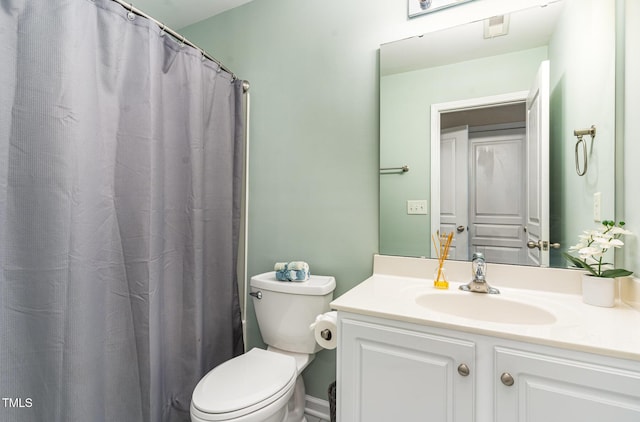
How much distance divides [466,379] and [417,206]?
0.77 metres

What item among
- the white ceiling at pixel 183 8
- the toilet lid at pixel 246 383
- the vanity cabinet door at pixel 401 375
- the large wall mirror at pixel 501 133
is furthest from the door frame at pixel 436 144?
the white ceiling at pixel 183 8

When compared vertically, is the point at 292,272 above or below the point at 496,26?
below

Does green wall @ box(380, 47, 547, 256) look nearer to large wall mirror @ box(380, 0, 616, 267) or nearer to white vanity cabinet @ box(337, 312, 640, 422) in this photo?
large wall mirror @ box(380, 0, 616, 267)

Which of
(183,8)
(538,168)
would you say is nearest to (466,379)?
(538,168)

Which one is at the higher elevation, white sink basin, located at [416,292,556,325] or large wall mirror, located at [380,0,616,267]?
large wall mirror, located at [380,0,616,267]

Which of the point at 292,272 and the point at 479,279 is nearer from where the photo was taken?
the point at 479,279

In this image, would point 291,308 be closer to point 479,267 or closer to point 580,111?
point 479,267

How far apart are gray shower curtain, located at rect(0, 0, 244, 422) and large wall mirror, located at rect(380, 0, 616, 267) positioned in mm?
946

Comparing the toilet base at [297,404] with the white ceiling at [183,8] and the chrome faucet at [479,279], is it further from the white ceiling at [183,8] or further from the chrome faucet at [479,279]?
the white ceiling at [183,8]

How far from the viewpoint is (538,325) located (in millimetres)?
977

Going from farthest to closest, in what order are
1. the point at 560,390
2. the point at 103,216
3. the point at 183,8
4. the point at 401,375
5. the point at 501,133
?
1. the point at 183,8
2. the point at 501,133
3. the point at 103,216
4. the point at 401,375
5. the point at 560,390

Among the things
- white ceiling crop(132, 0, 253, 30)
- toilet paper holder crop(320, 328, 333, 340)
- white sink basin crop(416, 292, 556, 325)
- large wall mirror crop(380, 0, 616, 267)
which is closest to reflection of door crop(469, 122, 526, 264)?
large wall mirror crop(380, 0, 616, 267)

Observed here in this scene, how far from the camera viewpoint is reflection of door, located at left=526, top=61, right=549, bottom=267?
1.19m

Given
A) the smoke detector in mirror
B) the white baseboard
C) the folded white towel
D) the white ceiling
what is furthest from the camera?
the white ceiling
